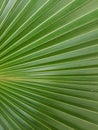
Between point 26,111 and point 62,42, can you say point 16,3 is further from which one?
point 26,111

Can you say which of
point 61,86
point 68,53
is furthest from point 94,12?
point 61,86

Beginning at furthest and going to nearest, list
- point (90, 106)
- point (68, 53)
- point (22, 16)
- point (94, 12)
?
point (90, 106)
point (68, 53)
point (22, 16)
point (94, 12)

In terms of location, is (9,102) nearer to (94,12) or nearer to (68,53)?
(68,53)

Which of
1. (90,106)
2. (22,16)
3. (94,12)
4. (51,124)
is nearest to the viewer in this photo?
(94,12)

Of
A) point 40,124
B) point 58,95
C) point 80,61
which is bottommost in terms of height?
point 40,124

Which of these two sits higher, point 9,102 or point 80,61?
point 80,61

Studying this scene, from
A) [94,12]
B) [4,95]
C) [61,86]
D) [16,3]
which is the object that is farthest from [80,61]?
[4,95]

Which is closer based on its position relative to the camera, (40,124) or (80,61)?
(80,61)
